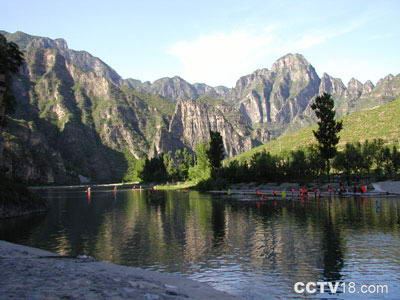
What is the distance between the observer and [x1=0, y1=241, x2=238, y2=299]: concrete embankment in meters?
13.8

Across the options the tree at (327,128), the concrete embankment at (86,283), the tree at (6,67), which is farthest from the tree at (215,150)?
the concrete embankment at (86,283)

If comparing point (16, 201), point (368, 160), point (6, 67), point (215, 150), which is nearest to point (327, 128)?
point (368, 160)

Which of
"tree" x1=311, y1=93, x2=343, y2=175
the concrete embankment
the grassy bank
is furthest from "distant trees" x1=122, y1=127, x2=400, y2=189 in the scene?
the concrete embankment

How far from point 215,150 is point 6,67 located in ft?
295

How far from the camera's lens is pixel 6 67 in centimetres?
6281

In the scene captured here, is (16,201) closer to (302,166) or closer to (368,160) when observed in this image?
(302,166)

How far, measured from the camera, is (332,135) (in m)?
92.2

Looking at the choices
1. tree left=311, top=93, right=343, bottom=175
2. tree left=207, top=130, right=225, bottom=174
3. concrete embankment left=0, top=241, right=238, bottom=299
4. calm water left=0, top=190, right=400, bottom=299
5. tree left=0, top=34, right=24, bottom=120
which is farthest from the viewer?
tree left=207, top=130, right=225, bottom=174

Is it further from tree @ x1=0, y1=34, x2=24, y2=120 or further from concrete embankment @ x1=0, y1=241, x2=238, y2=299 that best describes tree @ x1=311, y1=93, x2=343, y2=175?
concrete embankment @ x1=0, y1=241, x2=238, y2=299

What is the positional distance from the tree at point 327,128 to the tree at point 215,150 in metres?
50.8

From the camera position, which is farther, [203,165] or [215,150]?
[203,165]

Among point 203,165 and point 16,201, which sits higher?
point 203,165

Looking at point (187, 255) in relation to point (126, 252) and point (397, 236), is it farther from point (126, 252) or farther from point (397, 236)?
point (397, 236)

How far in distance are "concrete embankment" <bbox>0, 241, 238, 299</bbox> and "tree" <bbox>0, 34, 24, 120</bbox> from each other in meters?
48.5
